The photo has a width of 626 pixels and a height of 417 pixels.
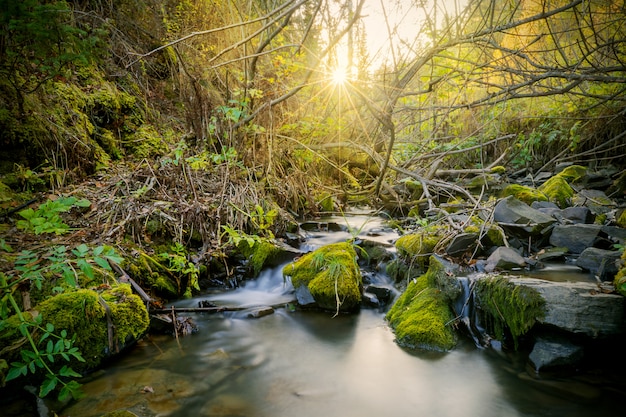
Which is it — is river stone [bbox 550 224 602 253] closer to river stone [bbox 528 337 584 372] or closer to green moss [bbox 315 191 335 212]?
river stone [bbox 528 337 584 372]

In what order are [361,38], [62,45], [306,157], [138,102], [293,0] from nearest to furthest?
[293,0] < [62,45] < [361,38] < [138,102] < [306,157]

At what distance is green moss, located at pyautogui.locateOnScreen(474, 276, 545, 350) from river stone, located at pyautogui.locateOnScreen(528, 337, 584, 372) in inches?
7.1

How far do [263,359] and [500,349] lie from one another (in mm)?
2242

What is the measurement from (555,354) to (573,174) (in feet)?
26.3

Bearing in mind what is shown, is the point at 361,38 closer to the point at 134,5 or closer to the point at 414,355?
the point at 414,355

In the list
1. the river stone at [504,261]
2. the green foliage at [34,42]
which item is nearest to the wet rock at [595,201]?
the river stone at [504,261]

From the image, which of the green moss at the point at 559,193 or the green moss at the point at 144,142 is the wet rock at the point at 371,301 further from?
the green moss at the point at 559,193

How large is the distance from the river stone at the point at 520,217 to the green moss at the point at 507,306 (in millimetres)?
1783

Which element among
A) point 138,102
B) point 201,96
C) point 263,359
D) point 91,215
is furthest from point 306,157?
point 263,359

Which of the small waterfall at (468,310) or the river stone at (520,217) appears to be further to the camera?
the river stone at (520,217)

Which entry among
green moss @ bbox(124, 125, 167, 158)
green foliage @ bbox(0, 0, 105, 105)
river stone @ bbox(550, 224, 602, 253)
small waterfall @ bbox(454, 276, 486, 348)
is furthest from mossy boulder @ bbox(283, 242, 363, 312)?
green moss @ bbox(124, 125, 167, 158)

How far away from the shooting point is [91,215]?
4020mm

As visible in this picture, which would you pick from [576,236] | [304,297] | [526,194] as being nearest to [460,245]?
[576,236]

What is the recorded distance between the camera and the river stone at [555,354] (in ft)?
8.95
